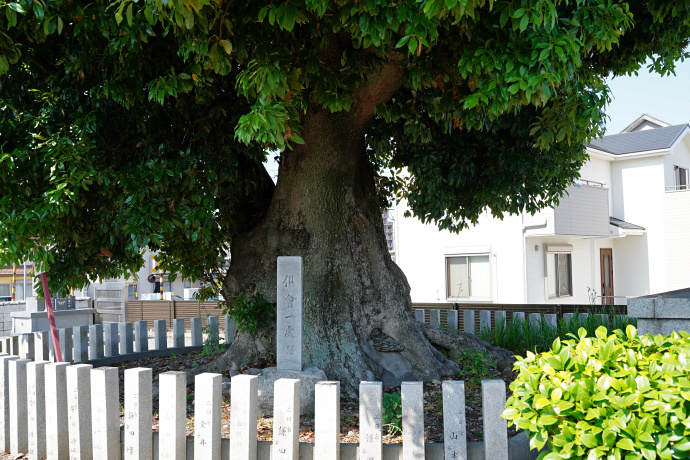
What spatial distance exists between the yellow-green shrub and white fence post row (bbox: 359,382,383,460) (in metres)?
1.14

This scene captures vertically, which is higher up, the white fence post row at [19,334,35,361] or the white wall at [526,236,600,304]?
the white wall at [526,236,600,304]

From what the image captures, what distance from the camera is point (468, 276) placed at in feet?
62.6

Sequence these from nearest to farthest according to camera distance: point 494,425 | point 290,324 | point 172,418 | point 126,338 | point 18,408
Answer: point 494,425 → point 172,418 → point 18,408 → point 290,324 → point 126,338

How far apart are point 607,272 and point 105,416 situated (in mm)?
22173

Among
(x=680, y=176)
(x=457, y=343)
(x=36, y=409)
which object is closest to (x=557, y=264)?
(x=680, y=176)

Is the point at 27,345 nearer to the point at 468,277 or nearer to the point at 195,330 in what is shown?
the point at 195,330

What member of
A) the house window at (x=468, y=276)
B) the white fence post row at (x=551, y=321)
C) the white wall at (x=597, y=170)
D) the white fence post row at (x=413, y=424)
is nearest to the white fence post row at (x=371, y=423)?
the white fence post row at (x=413, y=424)

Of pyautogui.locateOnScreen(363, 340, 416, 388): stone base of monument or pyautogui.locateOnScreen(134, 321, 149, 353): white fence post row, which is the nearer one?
pyautogui.locateOnScreen(363, 340, 416, 388): stone base of monument

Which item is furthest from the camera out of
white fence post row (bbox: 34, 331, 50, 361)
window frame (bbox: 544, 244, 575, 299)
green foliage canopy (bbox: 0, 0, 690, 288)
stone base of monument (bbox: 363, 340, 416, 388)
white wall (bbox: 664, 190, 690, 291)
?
white wall (bbox: 664, 190, 690, 291)

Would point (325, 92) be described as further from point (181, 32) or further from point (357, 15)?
point (181, 32)

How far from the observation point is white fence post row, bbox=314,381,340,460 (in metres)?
3.91

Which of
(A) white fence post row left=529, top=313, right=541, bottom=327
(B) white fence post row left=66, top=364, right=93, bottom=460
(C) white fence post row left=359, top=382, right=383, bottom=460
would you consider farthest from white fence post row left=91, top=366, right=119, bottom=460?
(A) white fence post row left=529, top=313, right=541, bottom=327

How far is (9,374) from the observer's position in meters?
5.12

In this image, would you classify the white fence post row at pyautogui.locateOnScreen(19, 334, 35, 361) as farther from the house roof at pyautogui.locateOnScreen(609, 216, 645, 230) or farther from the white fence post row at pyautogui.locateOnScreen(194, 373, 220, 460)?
the house roof at pyautogui.locateOnScreen(609, 216, 645, 230)
